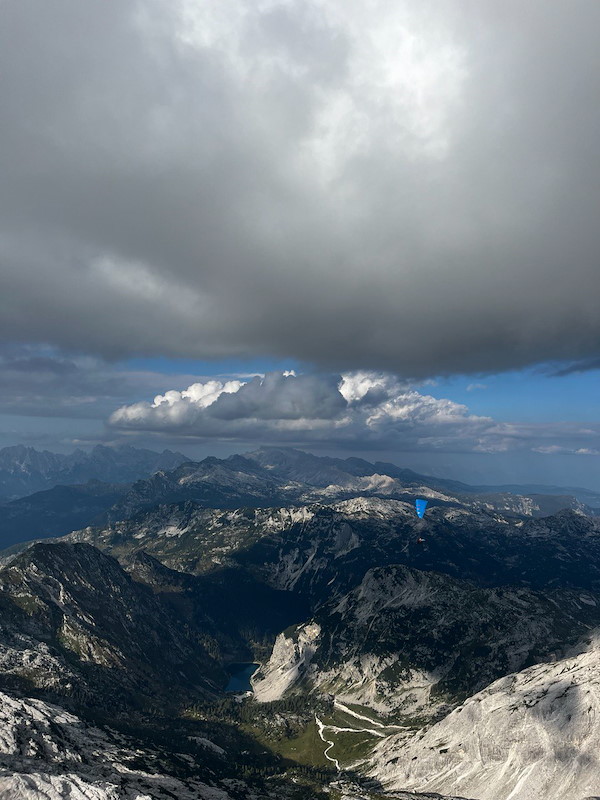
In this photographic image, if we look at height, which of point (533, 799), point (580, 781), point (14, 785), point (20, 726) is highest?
point (14, 785)

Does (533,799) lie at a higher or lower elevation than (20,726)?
lower

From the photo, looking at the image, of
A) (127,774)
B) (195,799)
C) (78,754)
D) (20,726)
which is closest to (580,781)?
(195,799)

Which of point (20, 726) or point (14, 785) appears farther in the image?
point (20, 726)

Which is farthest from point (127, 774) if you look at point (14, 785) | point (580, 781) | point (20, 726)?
point (580, 781)

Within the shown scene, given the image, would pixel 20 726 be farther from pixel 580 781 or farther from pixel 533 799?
pixel 580 781

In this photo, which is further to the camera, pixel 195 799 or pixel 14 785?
pixel 195 799

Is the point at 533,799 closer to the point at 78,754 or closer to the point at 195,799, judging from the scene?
the point at 195,799

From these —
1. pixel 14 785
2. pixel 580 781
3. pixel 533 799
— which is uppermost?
pixel 14 785

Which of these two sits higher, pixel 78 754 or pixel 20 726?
pixel 20 726
